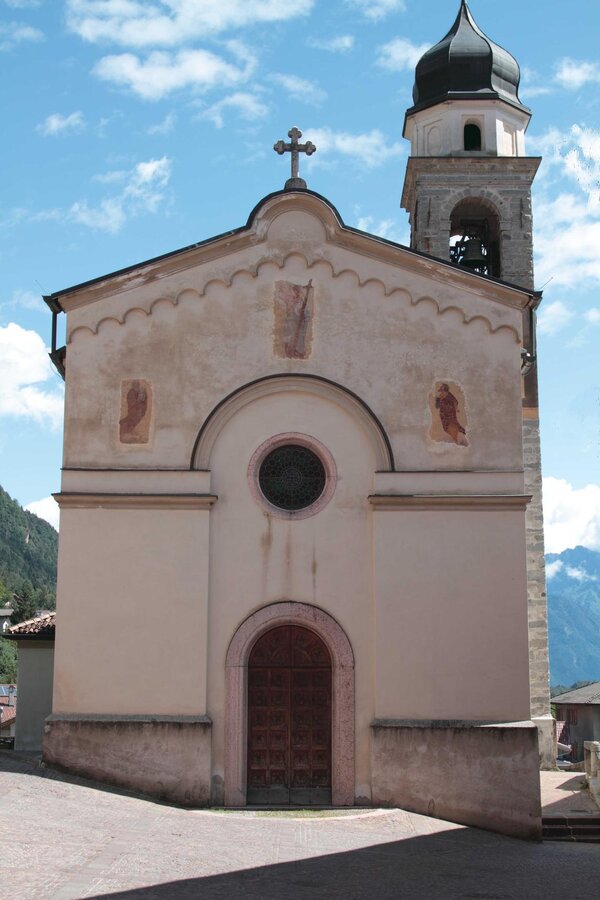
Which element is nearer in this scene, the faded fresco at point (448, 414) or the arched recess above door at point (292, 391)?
the arched recess above door at point (292, 391)

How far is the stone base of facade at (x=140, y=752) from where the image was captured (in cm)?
1437

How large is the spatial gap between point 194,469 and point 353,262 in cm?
395

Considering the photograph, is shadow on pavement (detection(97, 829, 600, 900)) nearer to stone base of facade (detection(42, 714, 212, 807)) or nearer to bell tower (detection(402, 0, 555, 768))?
stone base of facade (detection(42, 714, 212, 807))

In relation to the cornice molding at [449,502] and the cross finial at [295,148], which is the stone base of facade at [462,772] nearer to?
the cornice molding at [449,502]

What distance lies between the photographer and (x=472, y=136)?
23.9 m

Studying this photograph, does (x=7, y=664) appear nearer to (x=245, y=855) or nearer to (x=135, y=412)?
(x=135, y=412)

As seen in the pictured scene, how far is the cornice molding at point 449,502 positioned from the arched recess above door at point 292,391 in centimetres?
48

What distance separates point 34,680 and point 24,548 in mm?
111615

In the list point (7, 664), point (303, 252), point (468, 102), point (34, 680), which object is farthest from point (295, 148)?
point (7, 664)

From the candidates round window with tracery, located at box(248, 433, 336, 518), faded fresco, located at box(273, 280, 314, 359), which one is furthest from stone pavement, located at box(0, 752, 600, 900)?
faded fresco, located at box(273, 280, 314, 359)

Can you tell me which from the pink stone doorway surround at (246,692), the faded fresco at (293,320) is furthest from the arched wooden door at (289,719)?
the faded fresco at (293,320)

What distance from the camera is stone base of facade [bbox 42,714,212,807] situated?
14367 mm

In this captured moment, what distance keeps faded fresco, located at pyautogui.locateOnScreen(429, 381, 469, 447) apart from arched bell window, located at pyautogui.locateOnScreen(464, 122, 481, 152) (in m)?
10.1

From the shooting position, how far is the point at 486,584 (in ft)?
49.7
